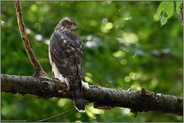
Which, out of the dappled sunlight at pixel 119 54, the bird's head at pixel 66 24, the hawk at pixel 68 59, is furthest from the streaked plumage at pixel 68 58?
the dappled sunlight at pixel 119 54

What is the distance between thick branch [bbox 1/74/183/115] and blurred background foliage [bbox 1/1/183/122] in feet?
4.26

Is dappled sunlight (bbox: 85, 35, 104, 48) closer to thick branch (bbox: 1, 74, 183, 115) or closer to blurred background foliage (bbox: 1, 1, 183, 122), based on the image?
blurred background foliage (bbox: 1, 1, 183, 122)

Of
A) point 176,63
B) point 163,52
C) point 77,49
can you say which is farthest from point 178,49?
point 77,49

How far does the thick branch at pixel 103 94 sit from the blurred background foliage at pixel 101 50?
51.1 inches

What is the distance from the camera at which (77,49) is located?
5332 millimetres

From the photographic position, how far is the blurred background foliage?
275 inches

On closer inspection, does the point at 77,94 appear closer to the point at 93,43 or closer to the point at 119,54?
the point at 93,43

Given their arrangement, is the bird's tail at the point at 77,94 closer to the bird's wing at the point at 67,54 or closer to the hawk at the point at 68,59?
the hawk at the point at 68,59

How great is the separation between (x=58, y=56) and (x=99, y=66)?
232 cm

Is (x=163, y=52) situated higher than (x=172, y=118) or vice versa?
(x=163, y=52)

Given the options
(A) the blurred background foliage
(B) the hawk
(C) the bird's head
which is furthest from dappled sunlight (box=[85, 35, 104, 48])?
(B) the hawk

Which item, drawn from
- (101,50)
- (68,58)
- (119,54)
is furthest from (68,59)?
(119,54)

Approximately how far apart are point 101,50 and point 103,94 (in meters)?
2.77

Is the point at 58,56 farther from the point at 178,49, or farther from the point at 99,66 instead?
the point at 178,49
